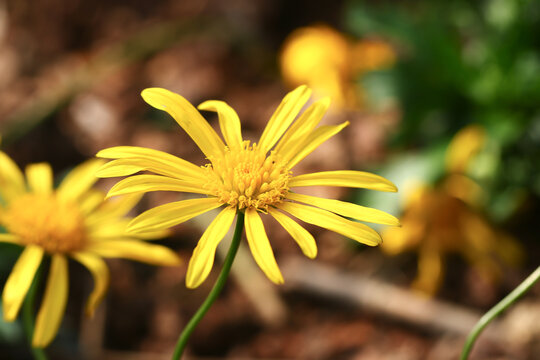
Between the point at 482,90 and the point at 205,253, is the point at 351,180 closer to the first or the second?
Result: the point at 205,253

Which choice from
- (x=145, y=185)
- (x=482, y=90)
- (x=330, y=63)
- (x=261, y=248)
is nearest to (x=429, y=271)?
(x=482, y=90)

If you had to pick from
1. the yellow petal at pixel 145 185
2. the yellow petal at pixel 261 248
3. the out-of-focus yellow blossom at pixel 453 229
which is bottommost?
the yellow petal at pixel 261 248

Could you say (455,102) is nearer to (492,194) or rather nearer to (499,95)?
(499,95)

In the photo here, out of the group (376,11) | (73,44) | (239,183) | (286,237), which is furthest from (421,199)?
(73,44)

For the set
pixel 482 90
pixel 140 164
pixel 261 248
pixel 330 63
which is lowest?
pixel 261 248

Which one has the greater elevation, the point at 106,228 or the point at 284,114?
the point at 284,114

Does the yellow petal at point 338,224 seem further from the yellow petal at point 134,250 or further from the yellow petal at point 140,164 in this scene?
the yellow petal at point 134,250

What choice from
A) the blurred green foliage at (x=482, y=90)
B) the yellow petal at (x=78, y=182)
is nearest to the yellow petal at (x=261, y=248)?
the yellow petal at (x=78, y=182)
